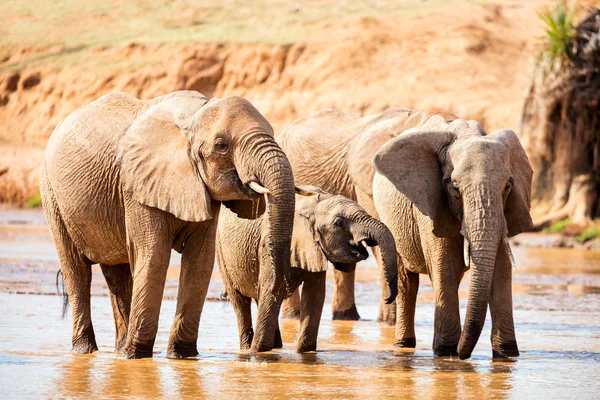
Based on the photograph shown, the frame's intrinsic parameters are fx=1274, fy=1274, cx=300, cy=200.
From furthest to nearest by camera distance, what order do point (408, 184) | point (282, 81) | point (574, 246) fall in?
point (282, 81), point (574, 246), point (408, 184)

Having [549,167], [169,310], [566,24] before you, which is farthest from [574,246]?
[169,310]

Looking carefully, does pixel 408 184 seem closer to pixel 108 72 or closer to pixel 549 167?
pixel 549 167

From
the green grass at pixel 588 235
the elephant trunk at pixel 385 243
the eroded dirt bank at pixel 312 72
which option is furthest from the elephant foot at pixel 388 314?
the eroded dirt bank at pixel 312 72

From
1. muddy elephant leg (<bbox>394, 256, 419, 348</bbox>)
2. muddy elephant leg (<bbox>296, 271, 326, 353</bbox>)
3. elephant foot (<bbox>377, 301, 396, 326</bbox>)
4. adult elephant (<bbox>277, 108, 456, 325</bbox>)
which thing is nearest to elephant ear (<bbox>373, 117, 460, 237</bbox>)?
muddy elephant leg (<bbox>296, 271, 326, 353</bbox>)

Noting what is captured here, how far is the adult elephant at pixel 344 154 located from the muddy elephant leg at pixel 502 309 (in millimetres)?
A: 3021

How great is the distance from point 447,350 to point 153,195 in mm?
2645

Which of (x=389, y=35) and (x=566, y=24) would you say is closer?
(x=566, y=24)

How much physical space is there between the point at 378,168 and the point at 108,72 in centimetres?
3254

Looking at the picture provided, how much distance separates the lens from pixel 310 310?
1019 cm

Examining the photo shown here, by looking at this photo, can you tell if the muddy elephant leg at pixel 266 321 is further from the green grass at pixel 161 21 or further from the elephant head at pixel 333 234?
the green grass at pixel 161 21

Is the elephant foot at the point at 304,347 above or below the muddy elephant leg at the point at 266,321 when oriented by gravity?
below

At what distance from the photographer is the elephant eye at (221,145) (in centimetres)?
860

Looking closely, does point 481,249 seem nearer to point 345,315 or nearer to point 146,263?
point 146,263

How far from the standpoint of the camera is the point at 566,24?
2633cm
